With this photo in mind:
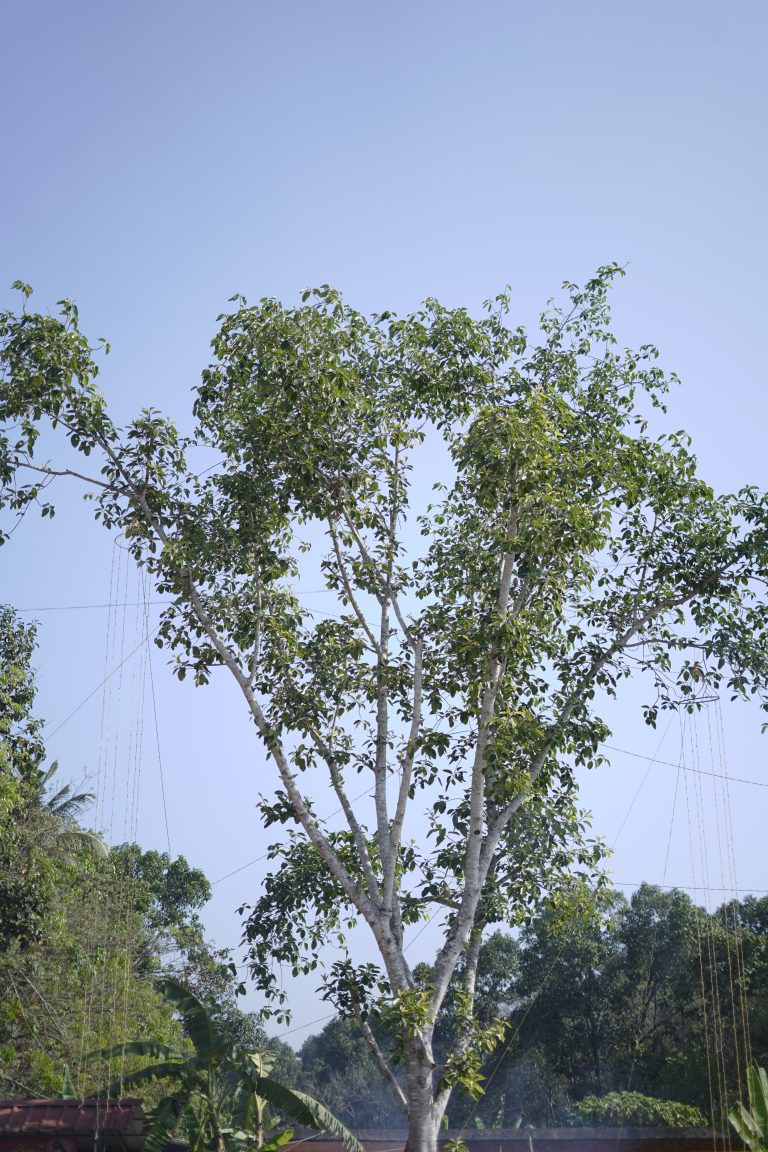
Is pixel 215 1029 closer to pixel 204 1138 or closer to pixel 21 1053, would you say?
pixel 204 1138

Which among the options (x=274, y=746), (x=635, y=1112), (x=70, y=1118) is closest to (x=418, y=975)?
(x=274, y=746)

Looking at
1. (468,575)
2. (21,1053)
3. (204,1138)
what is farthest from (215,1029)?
(21,1053)

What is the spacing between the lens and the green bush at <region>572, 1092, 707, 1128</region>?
1673 cm

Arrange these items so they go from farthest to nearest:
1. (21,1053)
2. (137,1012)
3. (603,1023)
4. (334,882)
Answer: (603,1023), (137,1012), (21,1053), (334,882)

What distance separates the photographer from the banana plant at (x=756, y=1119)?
8.61 metres

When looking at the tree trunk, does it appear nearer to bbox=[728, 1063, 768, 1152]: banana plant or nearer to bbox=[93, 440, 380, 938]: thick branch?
bbox=[93, 440, 380, 938]: thick branch

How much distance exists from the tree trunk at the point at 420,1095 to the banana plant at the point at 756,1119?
2288mm

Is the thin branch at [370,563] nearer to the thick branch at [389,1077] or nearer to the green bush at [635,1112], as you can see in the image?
the thick branch at [389,1077]

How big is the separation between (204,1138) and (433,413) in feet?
20.5

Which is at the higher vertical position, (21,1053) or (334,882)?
(334,882)

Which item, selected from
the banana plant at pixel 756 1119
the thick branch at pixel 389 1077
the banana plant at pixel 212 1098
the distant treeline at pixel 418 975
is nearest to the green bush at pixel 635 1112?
the distant treeline at pixel 418 975

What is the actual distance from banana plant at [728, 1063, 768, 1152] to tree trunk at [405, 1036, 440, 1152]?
2.29 m

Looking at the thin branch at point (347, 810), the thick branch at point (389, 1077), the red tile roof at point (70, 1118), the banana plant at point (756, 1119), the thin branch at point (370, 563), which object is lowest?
the red tile roof at point (70, 1118)

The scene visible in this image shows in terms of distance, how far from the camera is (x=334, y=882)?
934 centimetres
